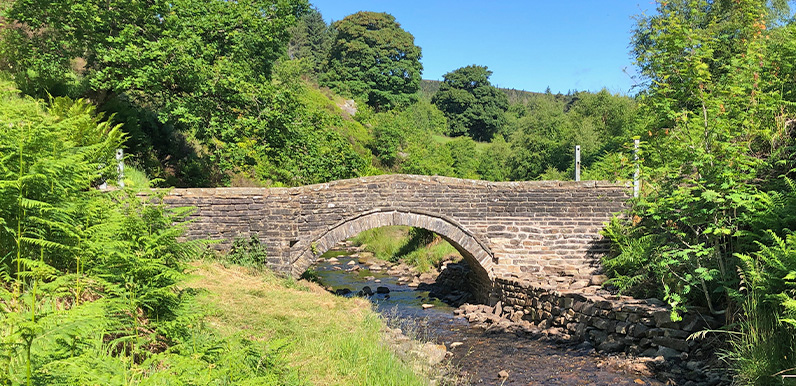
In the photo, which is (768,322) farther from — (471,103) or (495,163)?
(471,103)

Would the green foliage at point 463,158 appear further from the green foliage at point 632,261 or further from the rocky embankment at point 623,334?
the rocky embankment at point 623,334

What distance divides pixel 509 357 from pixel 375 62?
39.1 m

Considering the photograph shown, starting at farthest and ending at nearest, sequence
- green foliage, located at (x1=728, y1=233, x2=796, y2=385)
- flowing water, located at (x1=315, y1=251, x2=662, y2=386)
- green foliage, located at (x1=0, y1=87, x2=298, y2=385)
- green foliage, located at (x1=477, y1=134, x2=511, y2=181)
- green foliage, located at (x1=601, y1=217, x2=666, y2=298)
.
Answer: green foliage, located at (x1=477, y1=134, x2=511, y2=181), green foliage, located at (x1=601, y1=217, x2=666, y2=298), flowing water, located at (x1=315, y1=251, x2=662, y2=386), green foliage, located at (x1=728, y1=233, x2=796, y2=385), green foliage, located at (x1=0, y1=87, x2=298, y2=385)

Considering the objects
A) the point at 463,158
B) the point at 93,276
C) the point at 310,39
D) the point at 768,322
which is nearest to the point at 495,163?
the point at 463,158

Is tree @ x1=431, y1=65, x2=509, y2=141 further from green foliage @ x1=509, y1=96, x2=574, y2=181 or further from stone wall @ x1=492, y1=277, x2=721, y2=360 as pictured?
stone wall @ x1=492, y1=277, x2=721, y2=360

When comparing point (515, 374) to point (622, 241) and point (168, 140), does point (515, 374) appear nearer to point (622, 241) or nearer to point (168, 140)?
point (622, 241)

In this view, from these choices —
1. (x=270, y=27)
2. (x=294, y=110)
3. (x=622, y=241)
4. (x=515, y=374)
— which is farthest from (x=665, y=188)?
(x=270, y=27)

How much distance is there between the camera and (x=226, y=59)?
517 inches

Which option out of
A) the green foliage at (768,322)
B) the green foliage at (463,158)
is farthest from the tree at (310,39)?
the green foliage at (768,322)

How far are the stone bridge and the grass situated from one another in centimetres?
119

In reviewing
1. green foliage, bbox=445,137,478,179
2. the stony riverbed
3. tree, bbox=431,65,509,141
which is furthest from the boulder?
tree, bbox=431,65,509,141

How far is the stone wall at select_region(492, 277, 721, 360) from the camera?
808 centimetres

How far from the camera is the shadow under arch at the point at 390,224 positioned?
1173 cm

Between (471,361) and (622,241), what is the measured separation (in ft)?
15.0
